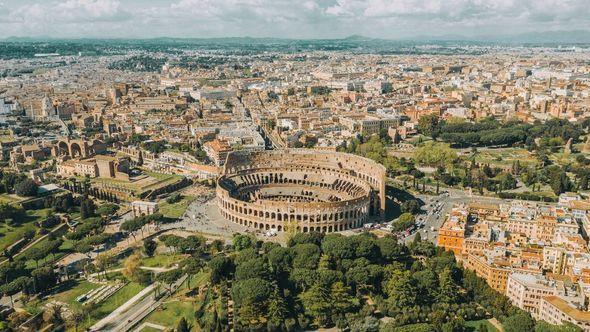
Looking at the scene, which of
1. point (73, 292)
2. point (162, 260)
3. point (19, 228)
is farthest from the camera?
point (19, 228)

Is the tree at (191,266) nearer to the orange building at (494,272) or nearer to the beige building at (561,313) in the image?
the orange building at (494,272)

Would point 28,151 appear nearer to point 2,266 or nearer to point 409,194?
point 2,266

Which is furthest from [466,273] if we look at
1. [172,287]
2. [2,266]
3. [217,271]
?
[2,266]

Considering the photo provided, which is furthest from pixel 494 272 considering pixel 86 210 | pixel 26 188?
pixel 26 188

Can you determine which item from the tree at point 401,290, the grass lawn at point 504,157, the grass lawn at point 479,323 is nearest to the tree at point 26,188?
the tree at point 401,290

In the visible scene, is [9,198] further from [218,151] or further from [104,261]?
[218,151]
